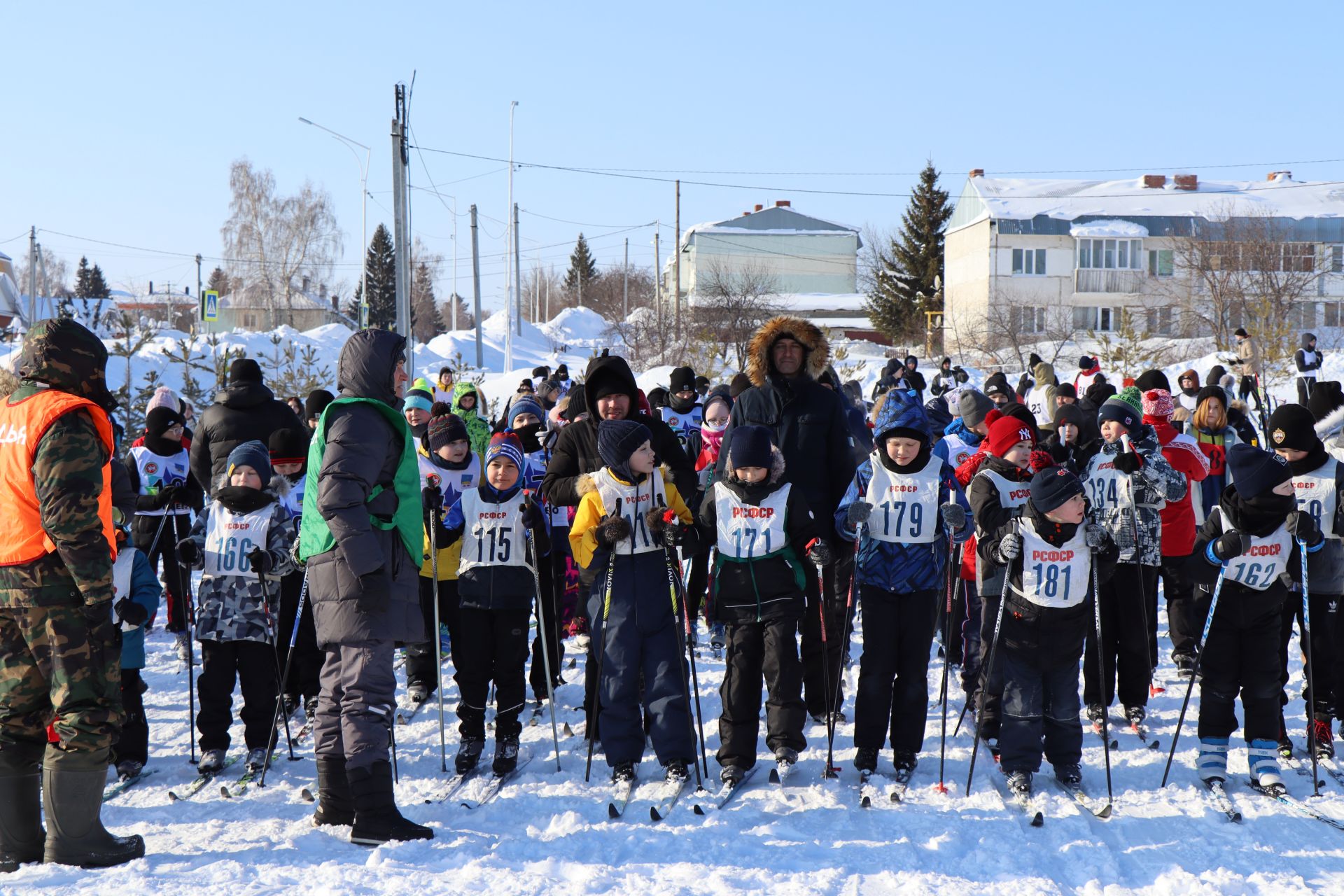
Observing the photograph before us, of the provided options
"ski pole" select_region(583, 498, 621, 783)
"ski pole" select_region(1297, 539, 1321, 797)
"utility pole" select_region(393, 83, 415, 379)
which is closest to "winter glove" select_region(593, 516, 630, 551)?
"ski pole" select_region(583, 498, 621, 783)

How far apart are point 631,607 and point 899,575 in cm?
129

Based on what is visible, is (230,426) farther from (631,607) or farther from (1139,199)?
(1139,199)

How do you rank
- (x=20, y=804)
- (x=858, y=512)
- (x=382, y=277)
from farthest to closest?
(x=382, y=277), (x=858, y=512), (x=20, y=804)

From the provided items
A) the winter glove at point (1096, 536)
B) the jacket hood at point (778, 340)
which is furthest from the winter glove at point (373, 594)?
the winter glove at point (1096, 536)

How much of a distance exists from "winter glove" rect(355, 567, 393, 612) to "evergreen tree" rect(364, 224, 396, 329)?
62861mm

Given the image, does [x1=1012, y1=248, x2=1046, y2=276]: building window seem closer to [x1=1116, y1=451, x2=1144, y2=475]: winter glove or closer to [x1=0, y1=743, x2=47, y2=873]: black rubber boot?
[x1=1116, y1=451, x2=1144, y2=475]: winter glove

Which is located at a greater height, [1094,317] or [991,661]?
[1094,317]

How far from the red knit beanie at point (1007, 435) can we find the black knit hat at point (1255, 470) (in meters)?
0.95

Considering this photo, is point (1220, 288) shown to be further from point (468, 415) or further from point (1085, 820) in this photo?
point (1085, 820)

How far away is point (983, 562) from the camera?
557 cm

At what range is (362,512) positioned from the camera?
4262 millimetres

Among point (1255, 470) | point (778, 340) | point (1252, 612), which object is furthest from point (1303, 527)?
point (778, 340)

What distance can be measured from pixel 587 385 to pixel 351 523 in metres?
1.77

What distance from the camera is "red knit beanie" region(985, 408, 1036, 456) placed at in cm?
556
